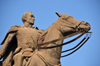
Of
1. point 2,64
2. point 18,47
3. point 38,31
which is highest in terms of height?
point 38,31

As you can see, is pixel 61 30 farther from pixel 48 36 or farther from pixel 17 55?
pixel 17 55

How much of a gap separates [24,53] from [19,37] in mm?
805

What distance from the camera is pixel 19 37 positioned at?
9438 millimetres

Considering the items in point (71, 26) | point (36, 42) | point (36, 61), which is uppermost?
point (71, 26)

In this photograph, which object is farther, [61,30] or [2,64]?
[2,64]

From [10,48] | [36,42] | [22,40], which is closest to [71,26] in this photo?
[36,42]

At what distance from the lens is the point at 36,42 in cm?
927

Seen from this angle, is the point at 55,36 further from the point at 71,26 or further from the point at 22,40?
the point at 22,40

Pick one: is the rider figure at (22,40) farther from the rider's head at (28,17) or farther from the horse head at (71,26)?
the horse head at (71,26)

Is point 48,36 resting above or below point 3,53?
above

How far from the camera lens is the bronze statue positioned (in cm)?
850

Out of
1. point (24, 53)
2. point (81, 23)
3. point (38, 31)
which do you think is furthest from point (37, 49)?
point (81, 23)

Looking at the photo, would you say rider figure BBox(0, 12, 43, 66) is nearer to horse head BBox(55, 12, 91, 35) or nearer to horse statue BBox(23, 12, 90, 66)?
horse statue BBox(23, 12, 90, 66)

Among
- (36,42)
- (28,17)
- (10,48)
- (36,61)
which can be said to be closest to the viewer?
(36,61)
